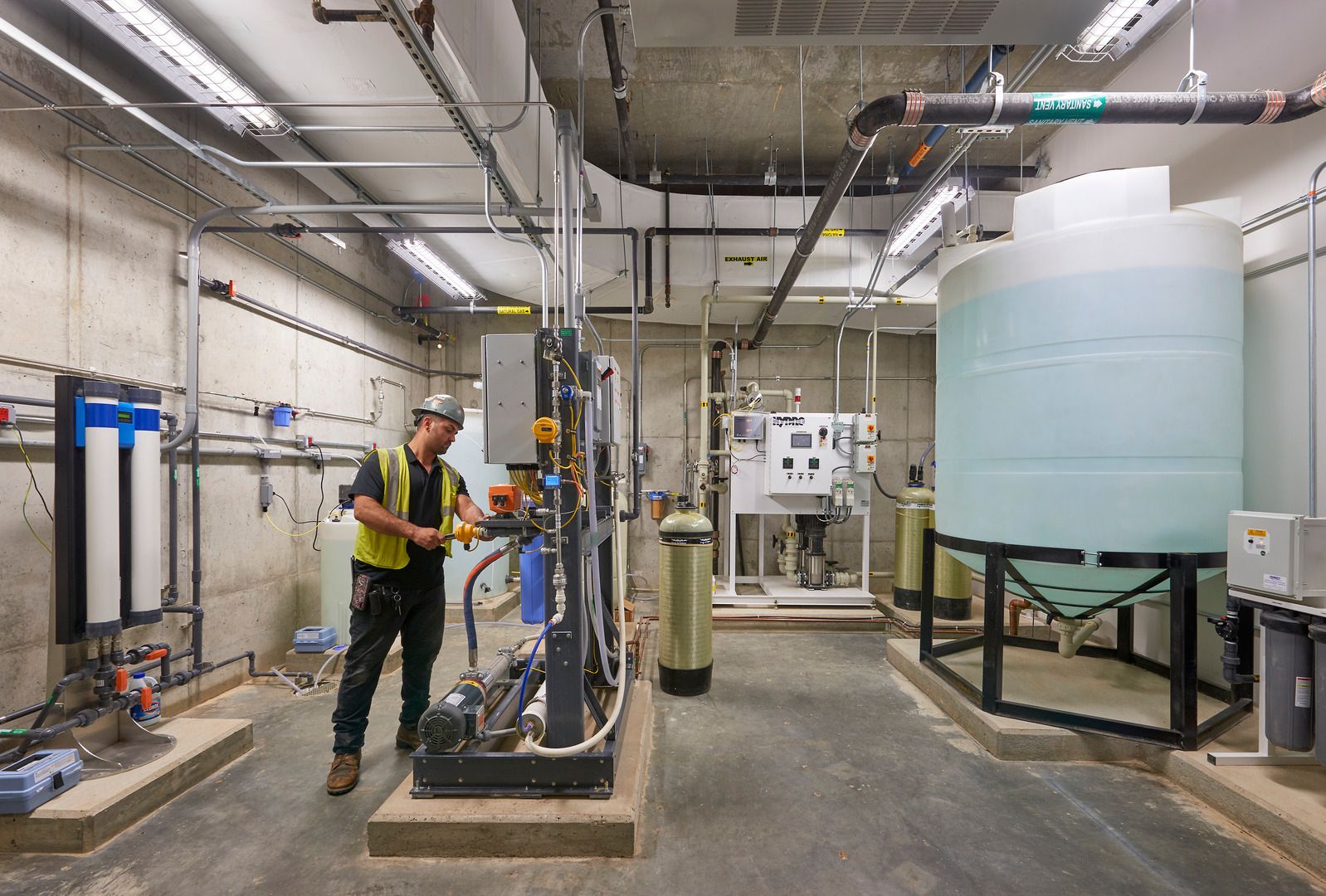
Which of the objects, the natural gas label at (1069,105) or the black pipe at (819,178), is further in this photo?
the black pipe at (819,178)

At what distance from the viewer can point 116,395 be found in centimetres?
225

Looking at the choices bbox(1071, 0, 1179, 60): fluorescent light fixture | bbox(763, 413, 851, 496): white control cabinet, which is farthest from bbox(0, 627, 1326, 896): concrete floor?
bbox(1071, 0, 1179, 60): fluorescent light fixture

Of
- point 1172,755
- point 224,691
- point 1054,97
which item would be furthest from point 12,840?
point 1054,97

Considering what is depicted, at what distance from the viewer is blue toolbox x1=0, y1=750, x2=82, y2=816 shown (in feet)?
6.05

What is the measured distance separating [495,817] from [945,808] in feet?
6.05

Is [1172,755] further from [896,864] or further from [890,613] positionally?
[890,613]

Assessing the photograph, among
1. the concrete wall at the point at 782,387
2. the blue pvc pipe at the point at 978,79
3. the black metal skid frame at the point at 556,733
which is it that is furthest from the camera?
the concrete wall at the point at 782,387

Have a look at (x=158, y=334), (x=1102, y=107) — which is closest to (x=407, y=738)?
(x=158, y=334)

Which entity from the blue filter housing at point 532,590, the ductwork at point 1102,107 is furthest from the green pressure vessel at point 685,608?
the ductwork at point 1102,107

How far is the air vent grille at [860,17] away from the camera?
2061mm

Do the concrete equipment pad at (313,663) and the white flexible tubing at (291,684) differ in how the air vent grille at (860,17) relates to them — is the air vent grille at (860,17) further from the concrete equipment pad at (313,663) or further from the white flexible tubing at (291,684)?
the white flexible tubing at (291,684)

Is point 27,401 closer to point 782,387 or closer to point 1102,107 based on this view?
point 1102,107

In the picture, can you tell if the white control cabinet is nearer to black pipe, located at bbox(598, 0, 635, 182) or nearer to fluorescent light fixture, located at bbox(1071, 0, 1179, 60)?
black pipe, located at bbox(598, 0, 635, 182)

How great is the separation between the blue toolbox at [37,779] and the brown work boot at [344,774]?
896mm
